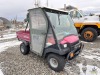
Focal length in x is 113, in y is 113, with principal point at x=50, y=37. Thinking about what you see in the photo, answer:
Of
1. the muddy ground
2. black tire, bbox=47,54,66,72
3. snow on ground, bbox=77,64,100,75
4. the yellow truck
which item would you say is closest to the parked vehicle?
black tire, bbox=47,54,66,72

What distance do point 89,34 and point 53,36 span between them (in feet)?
15.9

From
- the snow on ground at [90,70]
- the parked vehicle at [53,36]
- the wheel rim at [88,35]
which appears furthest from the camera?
the wheel rim at [88,35]

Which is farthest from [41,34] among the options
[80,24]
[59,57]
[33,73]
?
[80,24]

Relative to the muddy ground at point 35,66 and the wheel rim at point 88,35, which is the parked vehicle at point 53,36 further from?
the wheel rim at point 88,35

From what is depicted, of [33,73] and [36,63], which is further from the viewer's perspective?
[36,63]

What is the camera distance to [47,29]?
3.49 metres

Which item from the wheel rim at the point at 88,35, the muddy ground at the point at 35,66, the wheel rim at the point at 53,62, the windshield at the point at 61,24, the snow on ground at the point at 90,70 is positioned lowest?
the snow on ground at the point at 90,70

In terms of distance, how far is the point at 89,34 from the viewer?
24.5 ft

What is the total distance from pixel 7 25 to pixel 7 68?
15767 mm

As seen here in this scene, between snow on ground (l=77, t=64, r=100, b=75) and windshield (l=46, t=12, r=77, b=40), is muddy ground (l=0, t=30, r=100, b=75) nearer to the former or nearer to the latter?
snow on ground (l=77, t=64, r=100, b=75)

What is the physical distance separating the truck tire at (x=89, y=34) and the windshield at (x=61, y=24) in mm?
3697

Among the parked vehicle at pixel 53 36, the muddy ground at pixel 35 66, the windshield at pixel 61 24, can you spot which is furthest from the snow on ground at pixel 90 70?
the windshield at pixel 61 24

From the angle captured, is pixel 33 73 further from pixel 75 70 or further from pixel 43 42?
pixel 75 70

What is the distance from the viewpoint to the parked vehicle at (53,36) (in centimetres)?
332
